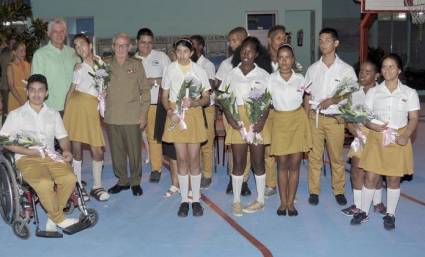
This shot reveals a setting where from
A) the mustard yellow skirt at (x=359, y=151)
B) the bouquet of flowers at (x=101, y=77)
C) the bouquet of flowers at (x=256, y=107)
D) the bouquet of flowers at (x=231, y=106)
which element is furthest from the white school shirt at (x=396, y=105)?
the bouquet of flowers at (x=101, y=77)

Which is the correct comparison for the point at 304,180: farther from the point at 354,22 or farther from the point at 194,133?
the point at 354,22

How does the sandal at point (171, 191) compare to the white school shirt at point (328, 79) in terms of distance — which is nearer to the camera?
the white school shirt at point (328, 79)

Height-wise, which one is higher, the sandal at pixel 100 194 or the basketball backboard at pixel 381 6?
the basketball backboard at pixel 381 6

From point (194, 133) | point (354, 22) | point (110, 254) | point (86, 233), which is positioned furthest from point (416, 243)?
point (354, 22)

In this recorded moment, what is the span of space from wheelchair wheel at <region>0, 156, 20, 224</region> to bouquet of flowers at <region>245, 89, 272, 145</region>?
182cm

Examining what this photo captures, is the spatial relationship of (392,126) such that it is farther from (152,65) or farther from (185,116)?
(152,65)

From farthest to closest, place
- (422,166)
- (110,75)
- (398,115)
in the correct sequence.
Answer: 1. (422,166)
2. (110,75)
3. (398,115)

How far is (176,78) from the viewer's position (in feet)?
14.7

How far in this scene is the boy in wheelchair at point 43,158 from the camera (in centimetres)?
387

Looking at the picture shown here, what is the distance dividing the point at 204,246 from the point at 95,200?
1.64 m

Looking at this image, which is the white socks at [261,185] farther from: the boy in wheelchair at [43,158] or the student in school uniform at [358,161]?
the boy in wheelchair at [43,158]

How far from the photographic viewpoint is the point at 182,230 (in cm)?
419

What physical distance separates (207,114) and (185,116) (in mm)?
890

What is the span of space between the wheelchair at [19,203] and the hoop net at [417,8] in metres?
6.16
